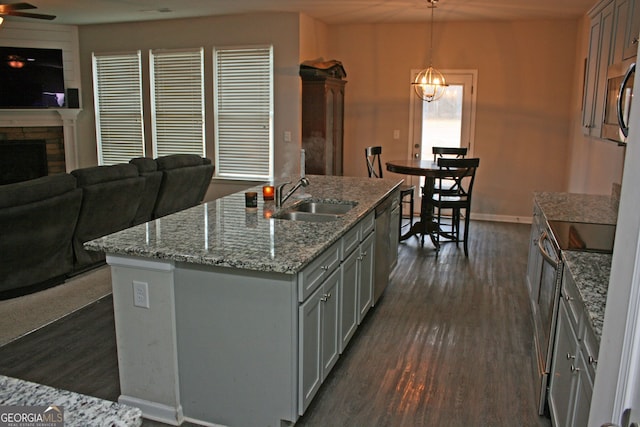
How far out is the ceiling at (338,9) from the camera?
5.97 metres

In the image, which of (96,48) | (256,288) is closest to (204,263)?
(256,288)

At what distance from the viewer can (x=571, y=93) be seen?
6.95m

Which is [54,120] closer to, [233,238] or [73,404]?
[233,238]

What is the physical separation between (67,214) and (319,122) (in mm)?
3575

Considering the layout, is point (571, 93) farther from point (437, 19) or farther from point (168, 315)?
point (168, 315)

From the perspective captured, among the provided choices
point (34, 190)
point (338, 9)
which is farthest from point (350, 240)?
point (338, 9)

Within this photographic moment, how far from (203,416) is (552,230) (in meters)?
2.10

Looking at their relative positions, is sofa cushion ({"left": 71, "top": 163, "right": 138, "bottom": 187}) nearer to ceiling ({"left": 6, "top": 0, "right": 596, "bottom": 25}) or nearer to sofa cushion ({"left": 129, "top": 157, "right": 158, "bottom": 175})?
sofa cushion ({"left": 129, "top": 157, "right": 158, "bottom": 175})

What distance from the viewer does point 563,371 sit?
227 centimetres

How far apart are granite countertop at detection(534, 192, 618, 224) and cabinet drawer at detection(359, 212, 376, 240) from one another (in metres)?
1.13

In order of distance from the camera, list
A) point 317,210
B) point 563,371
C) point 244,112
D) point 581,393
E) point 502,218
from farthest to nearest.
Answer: point 502,218 → point 244,112 → point 317,210 → point 563,371 → point 581,393

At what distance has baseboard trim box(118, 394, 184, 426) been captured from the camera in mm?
2576

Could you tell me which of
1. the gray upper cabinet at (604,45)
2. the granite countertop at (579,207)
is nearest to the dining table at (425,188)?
the granite countertop at (579,207)

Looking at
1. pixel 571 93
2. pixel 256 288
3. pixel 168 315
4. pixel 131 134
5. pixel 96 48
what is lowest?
pixel 168 315
